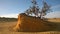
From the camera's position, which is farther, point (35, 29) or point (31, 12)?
point (31, 12)

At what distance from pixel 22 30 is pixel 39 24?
8.53 feet

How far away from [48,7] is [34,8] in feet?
9.91

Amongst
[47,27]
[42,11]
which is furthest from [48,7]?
[47,27]

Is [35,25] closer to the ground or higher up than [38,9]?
closer to the ground

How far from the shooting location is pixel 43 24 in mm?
23078

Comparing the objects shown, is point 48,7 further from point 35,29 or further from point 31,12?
point 35,29

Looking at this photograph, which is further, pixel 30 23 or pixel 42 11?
pixel 42 11

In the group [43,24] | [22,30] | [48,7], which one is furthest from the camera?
[48,7]

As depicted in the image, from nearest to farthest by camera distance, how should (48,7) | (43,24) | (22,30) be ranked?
(22,30)
(43,24)
(48,7)

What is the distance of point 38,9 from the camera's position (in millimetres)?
34812

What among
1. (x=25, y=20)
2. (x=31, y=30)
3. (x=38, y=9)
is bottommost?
(x=31, y=30)

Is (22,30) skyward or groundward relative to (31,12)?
groundward

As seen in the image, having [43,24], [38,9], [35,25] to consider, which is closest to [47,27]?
[43,24]

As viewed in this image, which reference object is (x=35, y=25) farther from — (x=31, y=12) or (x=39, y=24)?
(x=31, y=12)
